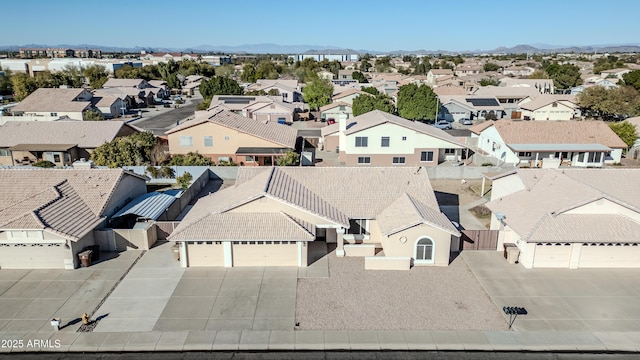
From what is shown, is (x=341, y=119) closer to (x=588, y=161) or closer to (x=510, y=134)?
(x=510, y=134)

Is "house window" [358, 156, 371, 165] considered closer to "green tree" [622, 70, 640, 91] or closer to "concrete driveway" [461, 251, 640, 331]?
"concrete driveway" [461, 251, 640, 331]

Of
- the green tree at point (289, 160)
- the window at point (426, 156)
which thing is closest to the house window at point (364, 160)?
the window at point (426, 156)

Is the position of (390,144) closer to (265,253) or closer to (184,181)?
(184,181)

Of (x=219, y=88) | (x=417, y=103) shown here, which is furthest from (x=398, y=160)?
(x=219, y=88)

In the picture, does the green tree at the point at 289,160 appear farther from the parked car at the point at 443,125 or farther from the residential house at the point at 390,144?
the parked car at the point at 443,125

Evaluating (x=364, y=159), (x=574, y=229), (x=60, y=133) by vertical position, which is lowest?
(x=364, y=159)

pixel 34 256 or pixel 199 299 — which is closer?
pixel 199 299

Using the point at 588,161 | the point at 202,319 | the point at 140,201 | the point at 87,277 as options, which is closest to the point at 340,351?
the point at 202,319
